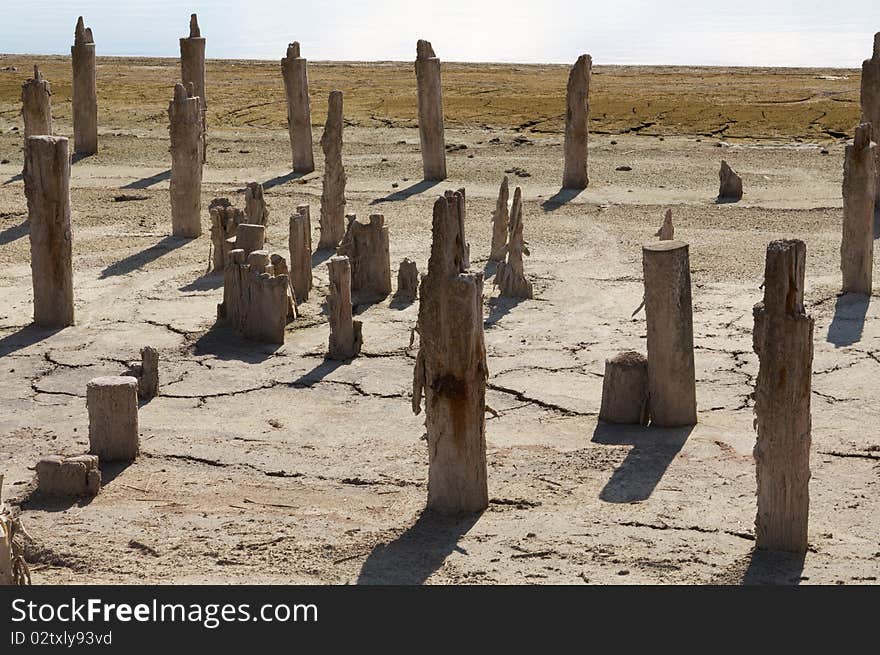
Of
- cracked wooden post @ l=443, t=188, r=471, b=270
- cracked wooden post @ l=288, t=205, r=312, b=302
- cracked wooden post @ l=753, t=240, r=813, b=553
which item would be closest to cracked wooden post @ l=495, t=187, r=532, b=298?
cracked wooden post @ l=288, t=205, r=312, b=302

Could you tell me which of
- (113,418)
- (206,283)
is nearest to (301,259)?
(206,283)

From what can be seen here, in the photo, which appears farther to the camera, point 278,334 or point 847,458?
point 278,334

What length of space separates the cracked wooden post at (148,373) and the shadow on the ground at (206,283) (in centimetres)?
340

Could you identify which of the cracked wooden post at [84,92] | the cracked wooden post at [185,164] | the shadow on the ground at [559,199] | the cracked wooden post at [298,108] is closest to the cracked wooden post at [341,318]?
the cracked wooden post at [185,164]

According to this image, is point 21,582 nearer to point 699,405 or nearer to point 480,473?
point 480,473

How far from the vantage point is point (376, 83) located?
33.2 meters

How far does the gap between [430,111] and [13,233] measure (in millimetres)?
6168

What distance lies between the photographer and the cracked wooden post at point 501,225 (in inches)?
570

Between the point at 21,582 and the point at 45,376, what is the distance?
15.3 ft

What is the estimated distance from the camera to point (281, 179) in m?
20.6

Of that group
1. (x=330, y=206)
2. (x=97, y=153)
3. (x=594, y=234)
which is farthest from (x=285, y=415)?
(x=97, y=153)

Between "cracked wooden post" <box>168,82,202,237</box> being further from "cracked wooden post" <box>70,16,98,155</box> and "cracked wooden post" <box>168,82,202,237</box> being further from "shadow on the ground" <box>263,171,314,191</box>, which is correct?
"cracked wooden post" <box>70,16,98,155</box>

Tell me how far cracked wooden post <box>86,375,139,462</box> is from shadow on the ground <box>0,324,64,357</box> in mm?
2907
